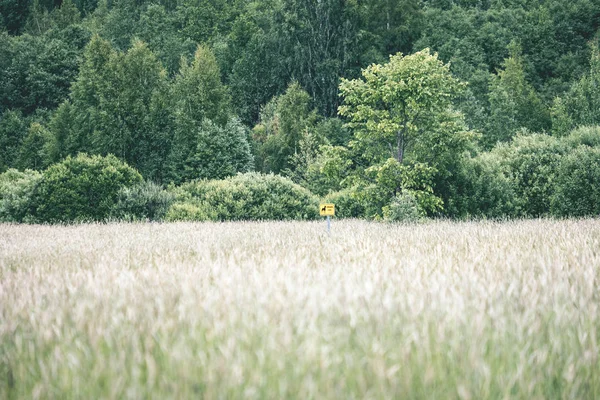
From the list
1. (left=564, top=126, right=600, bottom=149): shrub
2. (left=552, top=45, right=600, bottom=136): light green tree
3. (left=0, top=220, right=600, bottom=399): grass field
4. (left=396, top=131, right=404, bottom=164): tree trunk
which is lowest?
(left=0, top=220, right=600, bottom=399): grass field

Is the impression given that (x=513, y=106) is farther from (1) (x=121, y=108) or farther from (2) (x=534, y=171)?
(1) (x=121, y=108)

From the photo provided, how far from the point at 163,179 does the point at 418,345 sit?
1562 inches

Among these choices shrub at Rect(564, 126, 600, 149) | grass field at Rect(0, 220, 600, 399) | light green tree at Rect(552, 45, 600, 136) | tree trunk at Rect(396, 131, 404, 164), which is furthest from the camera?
light green tree at Rect(552, 45, 600, 136)

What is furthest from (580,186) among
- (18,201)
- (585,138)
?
(18,201)

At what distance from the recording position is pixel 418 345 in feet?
9.29

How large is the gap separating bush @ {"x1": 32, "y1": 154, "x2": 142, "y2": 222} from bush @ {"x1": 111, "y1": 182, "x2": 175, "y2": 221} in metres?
0.44

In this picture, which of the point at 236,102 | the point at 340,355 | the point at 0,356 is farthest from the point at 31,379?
the point at 236,102

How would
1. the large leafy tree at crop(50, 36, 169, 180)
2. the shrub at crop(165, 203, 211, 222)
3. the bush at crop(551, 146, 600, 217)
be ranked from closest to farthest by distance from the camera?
the bush at crop(551, 146, 600, 217), the shrub at crop(165, 203, 211, 222), the large leafy tree at crop(50, 36, 169, 180)

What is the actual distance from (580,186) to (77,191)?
2024 cm

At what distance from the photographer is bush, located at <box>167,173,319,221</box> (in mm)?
22297

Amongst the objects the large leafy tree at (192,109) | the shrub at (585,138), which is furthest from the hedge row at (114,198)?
the large leafy tree at (192,109)

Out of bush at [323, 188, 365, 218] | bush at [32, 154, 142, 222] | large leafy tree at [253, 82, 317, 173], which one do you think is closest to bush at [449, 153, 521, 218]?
bush at [323, 188, 365, 218]

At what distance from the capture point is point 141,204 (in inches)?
870

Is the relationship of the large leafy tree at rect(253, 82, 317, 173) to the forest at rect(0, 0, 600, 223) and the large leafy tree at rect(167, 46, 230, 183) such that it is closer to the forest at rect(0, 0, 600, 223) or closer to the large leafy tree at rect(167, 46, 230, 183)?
the forest at rect(0, 0, 600, 223)
